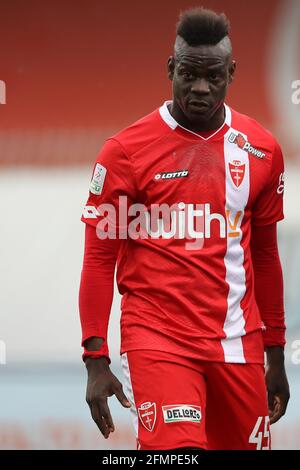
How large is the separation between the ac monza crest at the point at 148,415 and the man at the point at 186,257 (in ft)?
0.07

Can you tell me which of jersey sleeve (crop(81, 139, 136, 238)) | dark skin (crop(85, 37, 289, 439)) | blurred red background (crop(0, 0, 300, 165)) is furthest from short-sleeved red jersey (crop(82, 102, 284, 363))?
blurred red background (crop(0, 0, 300, 165))

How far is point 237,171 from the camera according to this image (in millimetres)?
5246

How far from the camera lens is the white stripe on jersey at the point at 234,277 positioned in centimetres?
514

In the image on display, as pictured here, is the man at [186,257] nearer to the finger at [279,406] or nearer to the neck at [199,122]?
the neck at [199,122]

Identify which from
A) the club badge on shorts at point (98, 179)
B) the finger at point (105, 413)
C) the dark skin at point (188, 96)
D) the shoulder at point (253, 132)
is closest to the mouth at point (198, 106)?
the dark skin at point (188, 96)

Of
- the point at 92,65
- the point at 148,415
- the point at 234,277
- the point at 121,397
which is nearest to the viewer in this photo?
the point at 148,415

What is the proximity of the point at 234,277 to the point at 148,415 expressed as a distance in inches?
24.4

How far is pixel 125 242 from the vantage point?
5.23 metres

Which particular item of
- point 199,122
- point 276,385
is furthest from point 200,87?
point 276,385

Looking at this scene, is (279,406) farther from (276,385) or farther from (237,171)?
(237,171)

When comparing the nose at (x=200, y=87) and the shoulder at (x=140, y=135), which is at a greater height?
the nose at (x=200, y=87)

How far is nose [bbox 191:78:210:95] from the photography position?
5.07 m

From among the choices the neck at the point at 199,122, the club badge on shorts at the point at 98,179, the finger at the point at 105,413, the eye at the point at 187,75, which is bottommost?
the finger at the point at 105,413

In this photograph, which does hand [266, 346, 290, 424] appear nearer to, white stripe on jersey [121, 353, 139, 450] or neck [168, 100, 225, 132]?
white stripe on jersey [121, 353, 139, 450]
